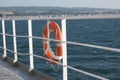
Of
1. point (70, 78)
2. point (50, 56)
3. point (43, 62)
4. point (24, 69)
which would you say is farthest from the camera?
point (43, 62)

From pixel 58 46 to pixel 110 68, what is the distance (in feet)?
43.7

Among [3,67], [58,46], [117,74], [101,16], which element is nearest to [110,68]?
[117,74]

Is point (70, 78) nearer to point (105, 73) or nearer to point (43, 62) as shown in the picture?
point (105, 73)

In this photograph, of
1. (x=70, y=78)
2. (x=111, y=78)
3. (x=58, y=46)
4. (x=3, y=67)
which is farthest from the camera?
(x=111, y=78)

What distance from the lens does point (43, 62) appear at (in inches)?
779

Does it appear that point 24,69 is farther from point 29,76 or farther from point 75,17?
point 75,17

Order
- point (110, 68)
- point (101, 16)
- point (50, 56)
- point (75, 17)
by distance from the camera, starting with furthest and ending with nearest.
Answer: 1. point (110, 68)
2. point (50, 56)
3. point (75, 17)
4. point (101, 16)

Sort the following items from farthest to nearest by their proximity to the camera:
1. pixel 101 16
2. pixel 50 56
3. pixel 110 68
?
pixel 110 68 < pixel 50 56 < pixel 101 16

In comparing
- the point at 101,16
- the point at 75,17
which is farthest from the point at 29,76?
the point at 101,16

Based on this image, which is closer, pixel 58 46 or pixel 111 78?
pixel 58 46

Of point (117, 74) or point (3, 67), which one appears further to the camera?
point (117, 74)

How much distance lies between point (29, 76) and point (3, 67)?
1.17 meters

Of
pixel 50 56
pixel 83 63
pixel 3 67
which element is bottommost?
pixel 83 63

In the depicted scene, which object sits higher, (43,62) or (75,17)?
(75,17)
